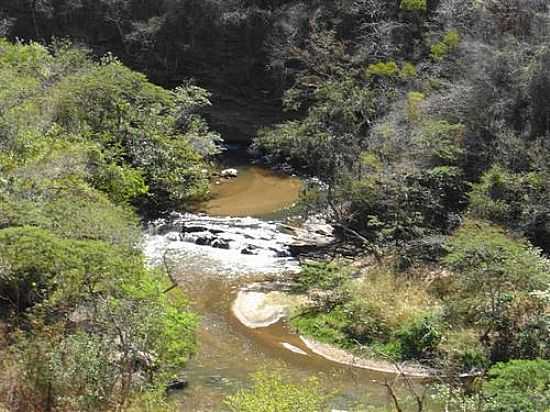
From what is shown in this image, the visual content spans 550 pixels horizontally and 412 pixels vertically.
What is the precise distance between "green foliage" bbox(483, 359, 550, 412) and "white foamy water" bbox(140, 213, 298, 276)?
35.9 feet

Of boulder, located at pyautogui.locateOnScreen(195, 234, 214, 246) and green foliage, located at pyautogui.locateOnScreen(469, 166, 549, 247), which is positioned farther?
boulder, located at pyautogui.locateOnScreen(195, 234, 214, 246)

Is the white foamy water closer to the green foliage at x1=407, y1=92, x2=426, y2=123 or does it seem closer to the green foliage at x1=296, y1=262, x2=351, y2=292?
the green foliage at x1=296, y1=262, x2=351, y2=292

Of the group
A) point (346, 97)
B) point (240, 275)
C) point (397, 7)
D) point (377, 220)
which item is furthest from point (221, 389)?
point (397, 7)

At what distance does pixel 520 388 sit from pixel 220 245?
14.1 metres

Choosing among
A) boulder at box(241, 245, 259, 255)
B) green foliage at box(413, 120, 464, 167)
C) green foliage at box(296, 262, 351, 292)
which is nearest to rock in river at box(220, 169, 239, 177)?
boulder at box(241, 245, 259, 255)

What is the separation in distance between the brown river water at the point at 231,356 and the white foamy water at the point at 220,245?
8 cm

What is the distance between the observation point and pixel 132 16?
40.2 meters

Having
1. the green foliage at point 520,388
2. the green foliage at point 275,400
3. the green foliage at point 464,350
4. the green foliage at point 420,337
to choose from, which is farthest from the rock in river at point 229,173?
the green foliage at point 275,400

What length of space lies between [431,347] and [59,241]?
9576mm

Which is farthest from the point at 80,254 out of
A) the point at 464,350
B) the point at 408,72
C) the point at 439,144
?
the point at 408,72

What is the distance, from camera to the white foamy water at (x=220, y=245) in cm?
2450

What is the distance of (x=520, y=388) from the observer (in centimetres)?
1331

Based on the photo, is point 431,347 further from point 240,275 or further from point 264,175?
point 264,175

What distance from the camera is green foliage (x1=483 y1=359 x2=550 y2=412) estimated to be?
478 inches
